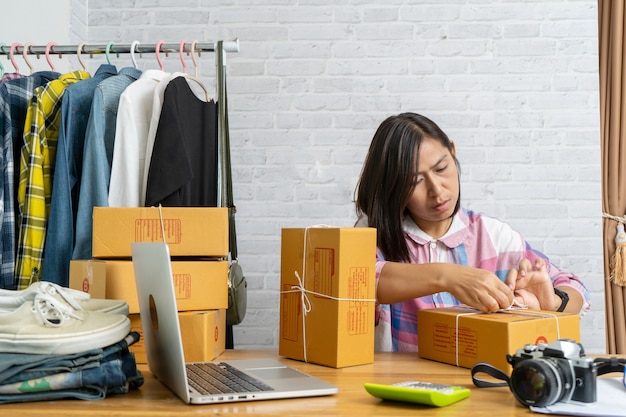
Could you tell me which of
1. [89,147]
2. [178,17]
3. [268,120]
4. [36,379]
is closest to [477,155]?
[268,120]

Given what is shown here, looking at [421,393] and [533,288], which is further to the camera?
[533,288]

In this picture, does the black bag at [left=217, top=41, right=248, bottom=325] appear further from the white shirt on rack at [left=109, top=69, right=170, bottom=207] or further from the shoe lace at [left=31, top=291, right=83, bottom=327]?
the shoe lace at [left=31, top=291, right=83, bottom=327]

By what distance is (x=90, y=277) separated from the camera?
55.6 inches

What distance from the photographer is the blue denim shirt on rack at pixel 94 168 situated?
70.8 inches

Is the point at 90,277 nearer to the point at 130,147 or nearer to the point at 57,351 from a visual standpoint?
the point at 57,351

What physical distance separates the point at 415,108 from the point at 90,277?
186cm

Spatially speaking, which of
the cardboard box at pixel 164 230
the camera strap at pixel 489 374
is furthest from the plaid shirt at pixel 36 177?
the camera strap at pixel 489 374

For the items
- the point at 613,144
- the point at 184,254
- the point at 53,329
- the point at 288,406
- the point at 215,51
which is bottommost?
the point at 288,406

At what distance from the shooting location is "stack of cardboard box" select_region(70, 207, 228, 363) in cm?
137

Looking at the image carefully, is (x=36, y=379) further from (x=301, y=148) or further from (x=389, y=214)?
(x=301, y=148)

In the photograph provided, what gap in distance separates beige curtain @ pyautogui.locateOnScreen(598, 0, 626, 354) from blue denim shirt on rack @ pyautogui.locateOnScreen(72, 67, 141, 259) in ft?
6.97

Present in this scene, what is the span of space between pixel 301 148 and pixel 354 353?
1710 millimetres

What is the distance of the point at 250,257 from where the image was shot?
9.58 ft

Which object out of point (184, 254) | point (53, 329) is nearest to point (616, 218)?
point (184, 254)
